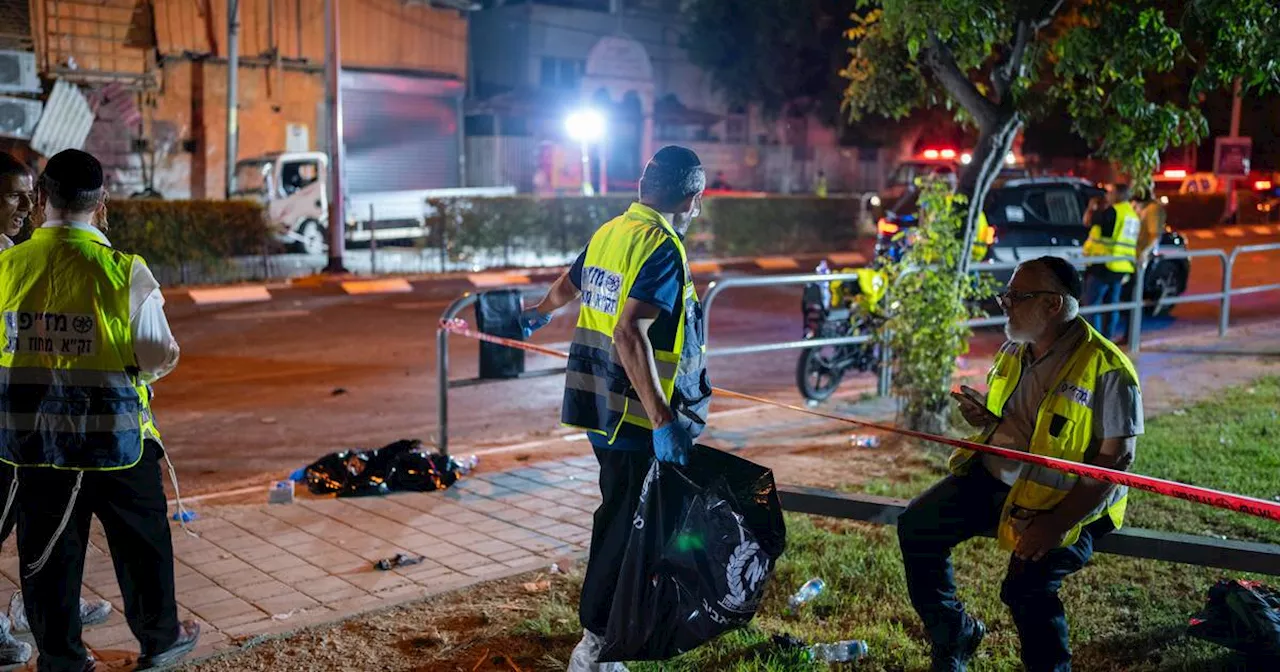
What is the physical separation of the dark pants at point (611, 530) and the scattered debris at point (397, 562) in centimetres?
172

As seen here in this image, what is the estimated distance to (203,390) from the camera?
10.5m

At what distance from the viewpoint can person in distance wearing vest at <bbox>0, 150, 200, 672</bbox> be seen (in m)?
3.96

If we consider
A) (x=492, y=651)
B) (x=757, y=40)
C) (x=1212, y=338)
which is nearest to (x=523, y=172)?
(x=757, y=40)

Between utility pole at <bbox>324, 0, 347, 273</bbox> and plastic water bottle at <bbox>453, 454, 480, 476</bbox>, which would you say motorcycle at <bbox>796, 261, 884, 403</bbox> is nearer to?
plastic water bottle at <bbox>453, 454, 480, 476</bbox>

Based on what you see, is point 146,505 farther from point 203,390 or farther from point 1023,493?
point 203,390

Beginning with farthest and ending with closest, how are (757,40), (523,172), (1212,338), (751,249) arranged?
(757,40)
(523,172)
(751,249)
(1212,338)

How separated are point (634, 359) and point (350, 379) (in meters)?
7.58

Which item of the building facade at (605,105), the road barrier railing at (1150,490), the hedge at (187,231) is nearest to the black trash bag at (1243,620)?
the road barrier railing at (1150,490)

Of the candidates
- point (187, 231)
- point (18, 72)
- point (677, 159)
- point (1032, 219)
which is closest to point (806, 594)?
point (677, 159)

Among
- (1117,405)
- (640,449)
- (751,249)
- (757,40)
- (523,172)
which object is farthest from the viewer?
(757,40)

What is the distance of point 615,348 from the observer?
→ 402 cm

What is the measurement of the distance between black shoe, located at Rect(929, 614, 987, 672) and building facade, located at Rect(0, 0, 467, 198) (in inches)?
934

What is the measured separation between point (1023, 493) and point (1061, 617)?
0.41 m

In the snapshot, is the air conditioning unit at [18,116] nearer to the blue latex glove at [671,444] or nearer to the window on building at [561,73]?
the window on building at [561,73]
